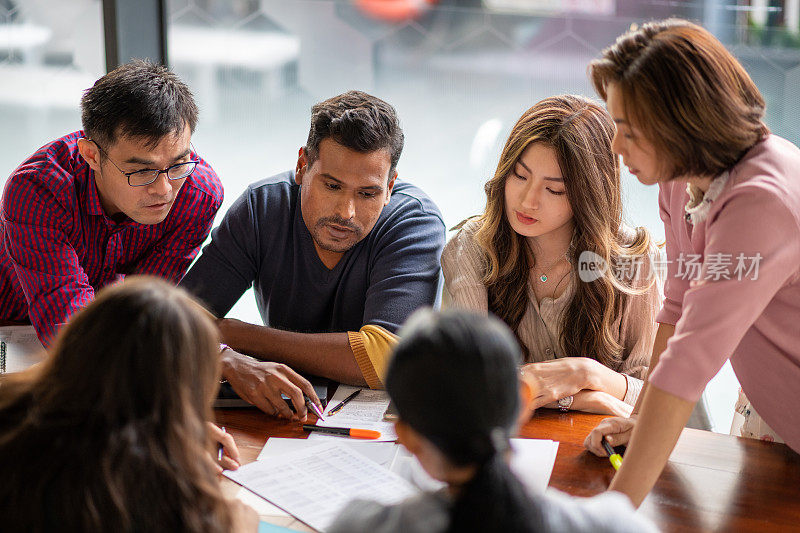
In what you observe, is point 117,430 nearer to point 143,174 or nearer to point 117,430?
point 117,430

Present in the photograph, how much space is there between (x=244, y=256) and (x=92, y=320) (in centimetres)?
119

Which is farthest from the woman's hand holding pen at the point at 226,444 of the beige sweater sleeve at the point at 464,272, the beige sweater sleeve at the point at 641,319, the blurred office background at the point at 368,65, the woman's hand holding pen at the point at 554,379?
the blurred office background at the point at 368,65

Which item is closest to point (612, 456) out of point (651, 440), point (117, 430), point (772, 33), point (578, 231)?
point (651, 440)

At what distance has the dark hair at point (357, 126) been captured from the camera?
195cm

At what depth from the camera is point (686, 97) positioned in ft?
3.94

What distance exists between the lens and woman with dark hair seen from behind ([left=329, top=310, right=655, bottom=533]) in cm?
80

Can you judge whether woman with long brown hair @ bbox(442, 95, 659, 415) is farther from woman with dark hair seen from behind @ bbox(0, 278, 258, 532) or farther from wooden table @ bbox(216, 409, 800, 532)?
woman with dark hair seen from behind @ bbox(0, 278, 258, 532)

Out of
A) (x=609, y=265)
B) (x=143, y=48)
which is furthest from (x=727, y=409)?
(x=143, y=48)

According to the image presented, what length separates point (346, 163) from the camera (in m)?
1.95

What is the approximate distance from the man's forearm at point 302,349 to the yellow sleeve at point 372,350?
1 centimetres

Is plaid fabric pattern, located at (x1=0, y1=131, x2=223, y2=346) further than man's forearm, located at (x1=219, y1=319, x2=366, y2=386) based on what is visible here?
Yes

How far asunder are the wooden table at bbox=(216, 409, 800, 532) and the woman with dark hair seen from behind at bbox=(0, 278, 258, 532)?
20.9 inches

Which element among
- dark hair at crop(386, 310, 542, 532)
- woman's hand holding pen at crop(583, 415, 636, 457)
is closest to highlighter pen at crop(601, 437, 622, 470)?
woman's hand holding pen at crop(583, 415, 636, 457)

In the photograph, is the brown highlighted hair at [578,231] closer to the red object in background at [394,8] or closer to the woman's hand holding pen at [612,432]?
the woman's hand holding pen at [612,432]
